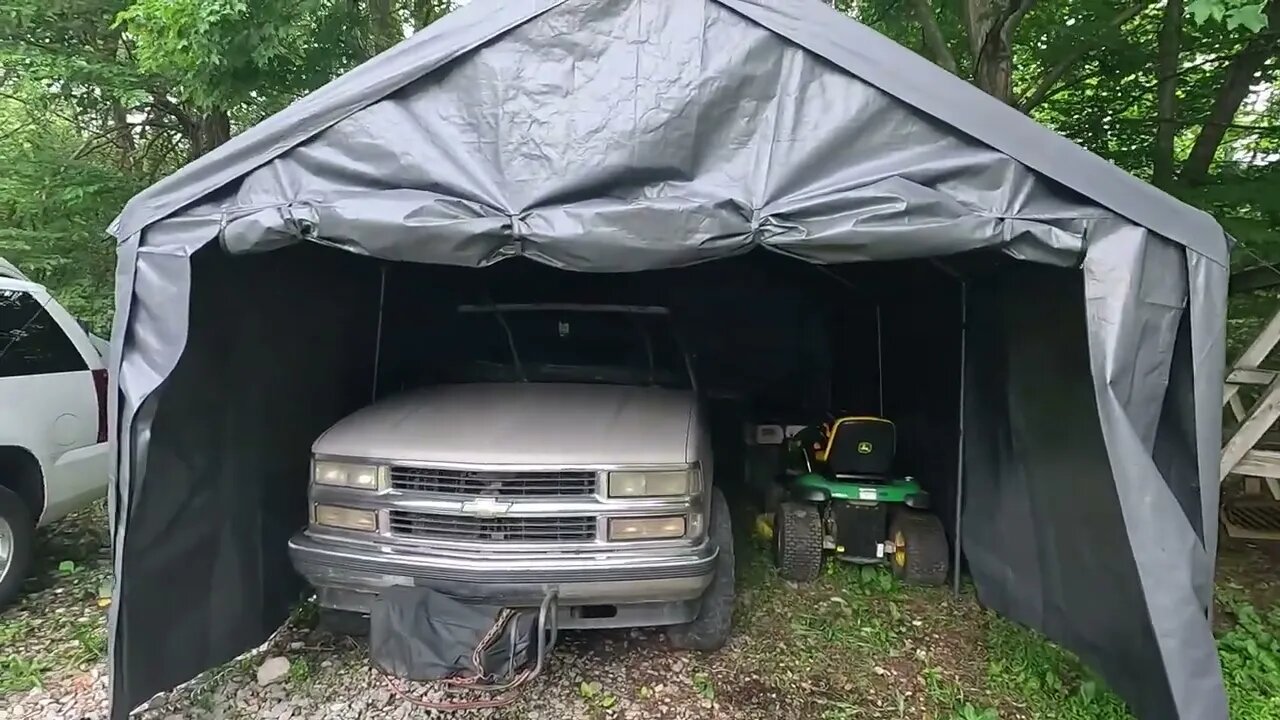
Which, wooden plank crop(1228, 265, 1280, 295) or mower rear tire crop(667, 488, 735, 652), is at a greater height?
wooden plank crop(1228, 265, 1280, 295)

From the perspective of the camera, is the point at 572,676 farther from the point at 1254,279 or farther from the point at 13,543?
the point at 1254,279

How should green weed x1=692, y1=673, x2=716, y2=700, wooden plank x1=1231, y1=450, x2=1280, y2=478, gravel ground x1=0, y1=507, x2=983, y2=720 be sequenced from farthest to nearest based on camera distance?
wooden plank x1=1231, y1=450, x2=1280, y2=478 → green weed x1=692, y1=673, x2=716, y2=700 → gravel ground x1=0, y1=507, x2=983, y2=720

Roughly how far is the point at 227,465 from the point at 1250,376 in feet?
19.7

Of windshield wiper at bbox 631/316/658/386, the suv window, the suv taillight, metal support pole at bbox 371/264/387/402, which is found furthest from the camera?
metal support pole at bbox 371/264/387/402

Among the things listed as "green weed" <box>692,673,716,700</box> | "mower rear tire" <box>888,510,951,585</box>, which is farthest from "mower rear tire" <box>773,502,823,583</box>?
"green weed" <box>692,673,716,700</box>

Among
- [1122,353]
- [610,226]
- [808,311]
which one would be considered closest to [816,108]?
[610,226]

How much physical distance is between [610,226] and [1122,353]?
6.54 ft

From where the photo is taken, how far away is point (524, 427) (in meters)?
4.07

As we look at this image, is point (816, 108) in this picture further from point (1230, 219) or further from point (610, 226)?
point (1230, 219)

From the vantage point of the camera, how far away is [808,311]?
7902mm

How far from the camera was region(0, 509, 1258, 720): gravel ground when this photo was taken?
389 centimetres

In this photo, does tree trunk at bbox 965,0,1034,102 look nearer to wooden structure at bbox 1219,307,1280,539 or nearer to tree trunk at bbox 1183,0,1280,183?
tree trunk at bbox 1183,0,1280,183

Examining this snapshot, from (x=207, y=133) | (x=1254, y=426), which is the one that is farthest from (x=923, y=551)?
(x=207, y=133)

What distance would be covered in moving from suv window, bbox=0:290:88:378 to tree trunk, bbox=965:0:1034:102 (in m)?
6.82
